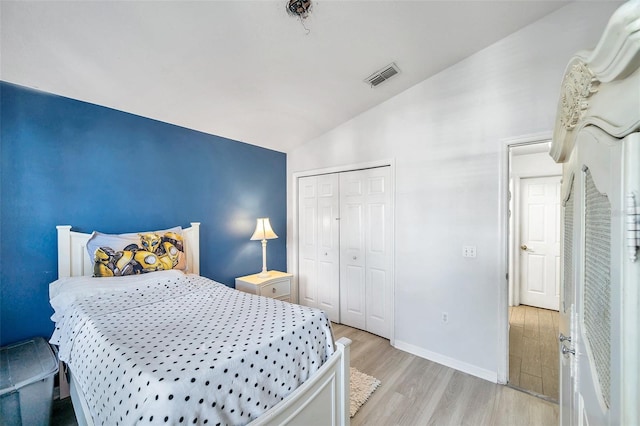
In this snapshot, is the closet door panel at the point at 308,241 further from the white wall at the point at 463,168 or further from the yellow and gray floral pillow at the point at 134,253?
the yellow and gray floral pillow at the point at 134,253

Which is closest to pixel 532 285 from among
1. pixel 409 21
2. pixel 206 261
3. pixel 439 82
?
pixel 439 82

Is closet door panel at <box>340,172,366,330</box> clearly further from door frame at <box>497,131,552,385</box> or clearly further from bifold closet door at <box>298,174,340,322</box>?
door frame at <box>497,131,552,385</box>

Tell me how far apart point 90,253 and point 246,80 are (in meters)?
1.89

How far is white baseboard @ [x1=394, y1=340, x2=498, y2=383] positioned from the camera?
2156 mm

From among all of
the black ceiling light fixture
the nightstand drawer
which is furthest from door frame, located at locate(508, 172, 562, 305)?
the black ceiling light fixture

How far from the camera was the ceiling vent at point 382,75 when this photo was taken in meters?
2.26

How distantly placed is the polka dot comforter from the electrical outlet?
1525 millimetres

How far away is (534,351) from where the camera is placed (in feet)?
8.50

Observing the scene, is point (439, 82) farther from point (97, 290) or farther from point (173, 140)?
point (97, 290)

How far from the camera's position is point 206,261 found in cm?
289

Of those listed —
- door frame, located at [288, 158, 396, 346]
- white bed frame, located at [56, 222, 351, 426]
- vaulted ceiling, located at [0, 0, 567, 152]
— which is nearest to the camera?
white bed frame, located at [56, 222, 351, 426]

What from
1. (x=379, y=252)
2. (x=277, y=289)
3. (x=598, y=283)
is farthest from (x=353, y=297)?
(x=598, y=283)

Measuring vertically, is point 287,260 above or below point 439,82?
below

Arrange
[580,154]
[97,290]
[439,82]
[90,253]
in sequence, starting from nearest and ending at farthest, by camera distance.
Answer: [580,154]
[97,290]
[90,253]
[439,82]
